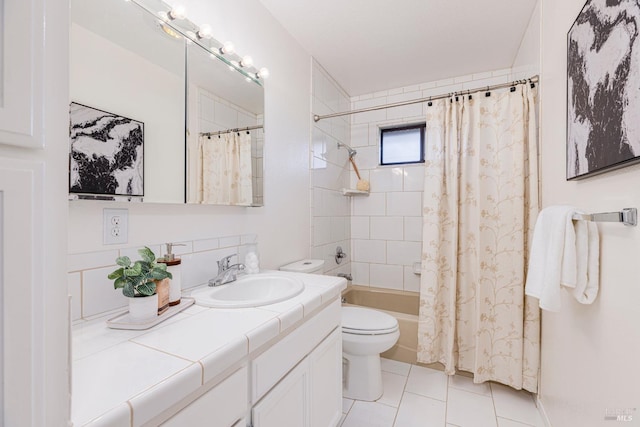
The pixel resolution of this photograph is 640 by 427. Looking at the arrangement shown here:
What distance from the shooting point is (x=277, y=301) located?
1.07 meters

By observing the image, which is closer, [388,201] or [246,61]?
[246,61]

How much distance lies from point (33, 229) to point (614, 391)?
4.87 feet

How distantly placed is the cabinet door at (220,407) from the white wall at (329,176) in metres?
1.44

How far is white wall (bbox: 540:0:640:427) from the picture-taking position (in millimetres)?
832

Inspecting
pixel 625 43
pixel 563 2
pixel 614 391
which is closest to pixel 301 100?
pixel 563 2

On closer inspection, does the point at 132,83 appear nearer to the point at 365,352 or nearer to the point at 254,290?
the point at 254,290

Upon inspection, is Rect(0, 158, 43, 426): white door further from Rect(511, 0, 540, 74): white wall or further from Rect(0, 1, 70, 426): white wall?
Rect(511, 0, 540, 74): white wall

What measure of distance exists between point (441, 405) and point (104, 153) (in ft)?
7.06

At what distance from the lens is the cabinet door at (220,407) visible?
25.4 inches

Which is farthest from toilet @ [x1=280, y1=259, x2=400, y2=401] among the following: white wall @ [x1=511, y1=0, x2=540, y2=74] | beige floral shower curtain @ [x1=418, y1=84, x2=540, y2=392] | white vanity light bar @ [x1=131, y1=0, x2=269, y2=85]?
white wall @ [x1=511, y1=0, x2=540, y2=74]

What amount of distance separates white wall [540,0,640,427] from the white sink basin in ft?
3.44

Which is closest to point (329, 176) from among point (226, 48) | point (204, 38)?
point (226, 48)

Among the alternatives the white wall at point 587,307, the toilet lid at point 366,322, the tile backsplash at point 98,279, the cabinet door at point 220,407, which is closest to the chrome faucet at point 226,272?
the tile backsplash at point 98,279

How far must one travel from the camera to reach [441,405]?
1.76 m
